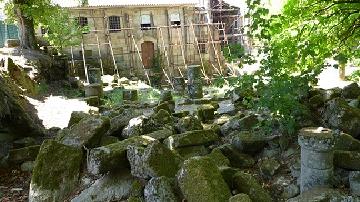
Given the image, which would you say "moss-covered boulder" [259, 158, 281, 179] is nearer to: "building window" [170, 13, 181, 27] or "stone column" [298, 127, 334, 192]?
"stone column" [298, 127, 334, 192]

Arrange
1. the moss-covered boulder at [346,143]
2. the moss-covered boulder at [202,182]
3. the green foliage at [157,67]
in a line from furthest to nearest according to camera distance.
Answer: the green foliage at [157,67] → the moss-covered boulder at [346,143] → the moss-covered boulder at [202,182]

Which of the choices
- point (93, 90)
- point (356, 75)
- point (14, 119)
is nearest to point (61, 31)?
Result: point (93, 90)

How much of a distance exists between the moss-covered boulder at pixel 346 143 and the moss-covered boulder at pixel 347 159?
10.0 inches

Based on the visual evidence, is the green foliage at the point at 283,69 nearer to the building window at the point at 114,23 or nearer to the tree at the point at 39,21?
the tree at the point at 39,21

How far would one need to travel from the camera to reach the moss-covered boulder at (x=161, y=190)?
13.2ft

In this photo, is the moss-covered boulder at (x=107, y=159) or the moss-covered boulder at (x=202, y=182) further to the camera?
the moss-covered boulder at (x=107, y=159)

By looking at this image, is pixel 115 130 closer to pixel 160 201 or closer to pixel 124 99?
pixel 160 201

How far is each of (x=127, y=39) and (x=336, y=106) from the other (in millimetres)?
25121

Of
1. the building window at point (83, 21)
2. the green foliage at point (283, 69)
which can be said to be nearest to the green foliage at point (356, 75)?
the green foliage at point (283, 69)

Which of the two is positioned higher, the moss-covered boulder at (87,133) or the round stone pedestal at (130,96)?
the moss-covered boulder at (87,133)

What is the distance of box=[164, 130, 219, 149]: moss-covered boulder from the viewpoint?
5352mm

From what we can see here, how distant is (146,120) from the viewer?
6.42 meters

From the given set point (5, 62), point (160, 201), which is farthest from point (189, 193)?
point (5, 62)

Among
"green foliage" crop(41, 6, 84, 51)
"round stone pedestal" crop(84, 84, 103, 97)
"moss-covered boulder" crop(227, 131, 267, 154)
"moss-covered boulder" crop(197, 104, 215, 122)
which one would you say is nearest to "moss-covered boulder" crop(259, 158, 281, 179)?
"moss-covered boulder" crop(227, 131, 267, 154)
